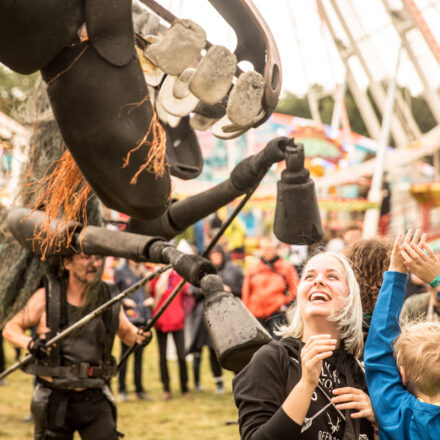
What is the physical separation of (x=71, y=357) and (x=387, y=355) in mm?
1732

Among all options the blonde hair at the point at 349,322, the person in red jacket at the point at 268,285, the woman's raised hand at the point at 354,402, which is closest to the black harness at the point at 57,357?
the blonde hair at the point at 349,322

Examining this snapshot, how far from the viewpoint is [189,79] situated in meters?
1.30

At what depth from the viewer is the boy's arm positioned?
5.08 ft

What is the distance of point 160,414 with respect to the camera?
5.49 meters

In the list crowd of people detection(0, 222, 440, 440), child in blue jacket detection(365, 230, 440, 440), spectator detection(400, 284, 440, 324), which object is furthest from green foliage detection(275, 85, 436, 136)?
child in blue jacket detection(365, 230, 440, 440)

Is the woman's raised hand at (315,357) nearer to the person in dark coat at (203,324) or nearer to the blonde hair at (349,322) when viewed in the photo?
the blonde hair at (349,322)

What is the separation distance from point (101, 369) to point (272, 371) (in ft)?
5.15

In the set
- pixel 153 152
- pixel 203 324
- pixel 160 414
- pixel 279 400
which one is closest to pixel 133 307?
pixel 203 324

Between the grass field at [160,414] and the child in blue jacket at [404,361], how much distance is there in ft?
10.4

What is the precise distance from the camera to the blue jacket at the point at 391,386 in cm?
150

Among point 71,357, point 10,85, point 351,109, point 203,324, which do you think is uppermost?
point 351,109

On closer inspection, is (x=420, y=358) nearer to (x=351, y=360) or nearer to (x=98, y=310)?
(x=351, y=360)

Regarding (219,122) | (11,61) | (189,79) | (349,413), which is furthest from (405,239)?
(11,61)

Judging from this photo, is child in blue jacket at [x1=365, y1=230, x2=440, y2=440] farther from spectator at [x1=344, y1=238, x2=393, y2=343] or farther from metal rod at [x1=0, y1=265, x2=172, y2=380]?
metal rod at [x1=0, y1=265, x2=172, y2=380]
